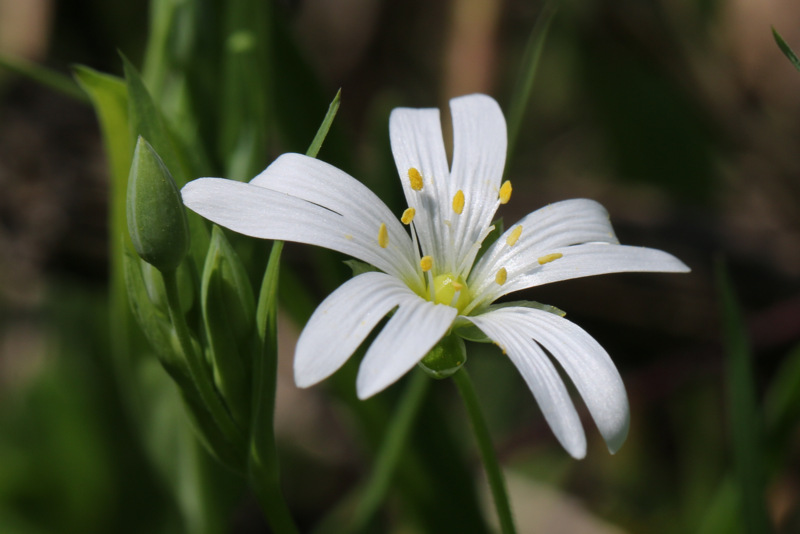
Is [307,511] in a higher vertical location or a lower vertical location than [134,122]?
lower

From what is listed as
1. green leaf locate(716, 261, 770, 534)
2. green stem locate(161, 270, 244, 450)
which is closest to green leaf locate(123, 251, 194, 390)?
green stem locate(161, 270, 244, 450)

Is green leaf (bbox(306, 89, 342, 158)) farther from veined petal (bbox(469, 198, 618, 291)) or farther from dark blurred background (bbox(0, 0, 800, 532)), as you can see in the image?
dark blurred background (bbox(0, 0, 800, 532))

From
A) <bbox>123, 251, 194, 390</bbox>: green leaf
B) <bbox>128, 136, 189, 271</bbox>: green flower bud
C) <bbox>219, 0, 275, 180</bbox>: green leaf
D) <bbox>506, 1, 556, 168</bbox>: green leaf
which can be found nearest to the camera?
<bbox>128, 136, 189, 271</bbox>: green flower bud

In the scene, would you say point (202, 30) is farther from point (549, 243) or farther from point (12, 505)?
point (12, 505)

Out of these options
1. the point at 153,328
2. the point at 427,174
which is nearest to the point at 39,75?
the point at 153,328

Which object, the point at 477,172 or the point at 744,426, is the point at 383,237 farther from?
the point at 744,426

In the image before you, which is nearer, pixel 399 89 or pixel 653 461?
pixel 653 461

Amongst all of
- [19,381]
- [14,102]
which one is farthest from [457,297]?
[14,102]

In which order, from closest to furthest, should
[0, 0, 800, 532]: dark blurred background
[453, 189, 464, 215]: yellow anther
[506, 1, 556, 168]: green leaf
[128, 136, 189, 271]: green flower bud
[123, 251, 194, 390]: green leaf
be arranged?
[128, 136, 189, 271]: green flower bud
[123, 251, 194, 390]: green leaf
[453, 189, 464, 215]: yellow anther
[506, 1, 556, 168]: green leaf
[0, 0, 800, 532]: dark blurred background
